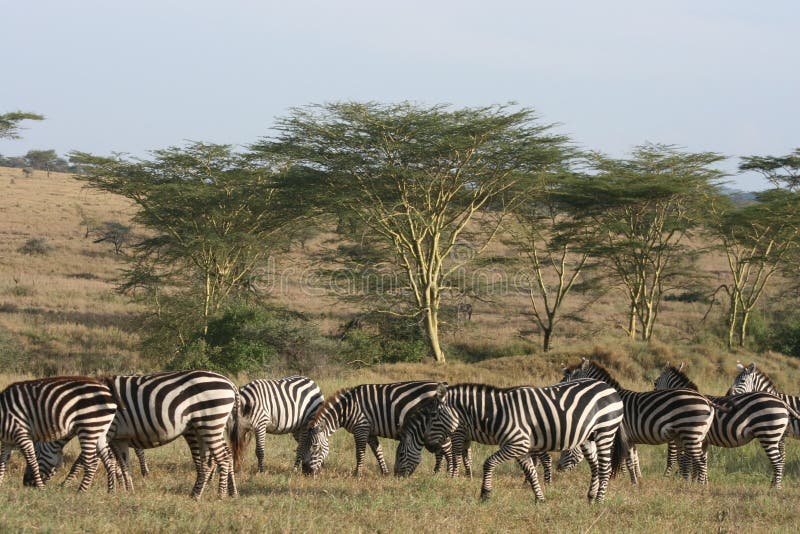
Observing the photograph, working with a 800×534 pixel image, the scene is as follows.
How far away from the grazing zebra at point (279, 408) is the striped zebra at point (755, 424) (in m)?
4.85

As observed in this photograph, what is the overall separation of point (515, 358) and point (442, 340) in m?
8.84

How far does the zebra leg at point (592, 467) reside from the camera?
9.13 metres

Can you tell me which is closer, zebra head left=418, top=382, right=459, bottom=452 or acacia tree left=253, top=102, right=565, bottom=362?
zebra head left=418, top=382, right=459, bottom=452

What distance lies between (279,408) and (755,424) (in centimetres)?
587

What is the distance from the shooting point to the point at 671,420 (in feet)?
33.9

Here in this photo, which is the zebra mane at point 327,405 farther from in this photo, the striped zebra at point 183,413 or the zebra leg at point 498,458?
the zebra leg at point 498,458

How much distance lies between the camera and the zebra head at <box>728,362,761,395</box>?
1332cm

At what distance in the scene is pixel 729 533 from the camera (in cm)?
757

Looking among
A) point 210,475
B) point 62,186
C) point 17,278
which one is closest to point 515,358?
point 210,475

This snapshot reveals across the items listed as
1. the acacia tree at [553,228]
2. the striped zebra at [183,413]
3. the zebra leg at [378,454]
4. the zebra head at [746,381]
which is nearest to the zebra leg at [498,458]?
the zebra leg at [378,454]

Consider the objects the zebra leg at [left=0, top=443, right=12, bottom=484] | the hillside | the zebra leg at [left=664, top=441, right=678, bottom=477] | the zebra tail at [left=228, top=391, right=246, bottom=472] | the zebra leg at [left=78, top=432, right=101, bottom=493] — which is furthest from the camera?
the hillside

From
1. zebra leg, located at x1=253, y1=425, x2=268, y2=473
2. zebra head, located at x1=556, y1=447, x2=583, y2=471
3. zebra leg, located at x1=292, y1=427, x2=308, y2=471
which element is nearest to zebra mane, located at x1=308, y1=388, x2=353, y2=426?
zebra leg, located at x1=292, y1=427, x2=308, y2=471

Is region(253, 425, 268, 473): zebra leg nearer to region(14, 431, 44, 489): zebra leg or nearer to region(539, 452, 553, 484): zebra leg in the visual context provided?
region(14, 431, 44, 489): zebra leg

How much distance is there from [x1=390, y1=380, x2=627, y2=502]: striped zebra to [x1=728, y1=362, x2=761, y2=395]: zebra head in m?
4.88
